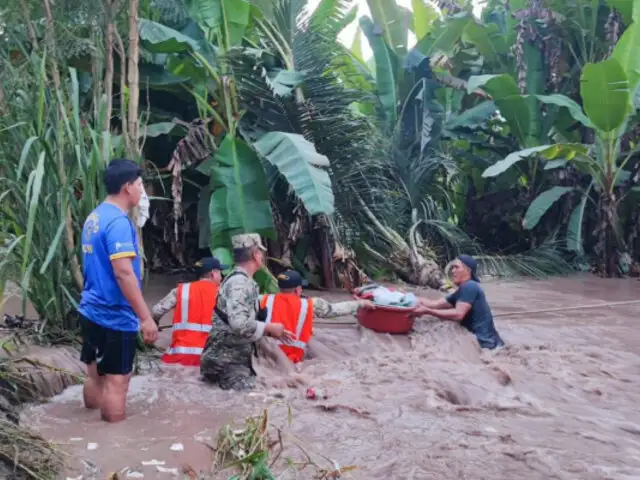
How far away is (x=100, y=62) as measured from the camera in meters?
5.37

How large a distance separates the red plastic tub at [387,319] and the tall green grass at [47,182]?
8.77 feet

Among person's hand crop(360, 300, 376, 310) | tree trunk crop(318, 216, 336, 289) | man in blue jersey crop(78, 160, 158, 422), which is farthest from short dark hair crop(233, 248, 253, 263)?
tree trunk crop(318, 216, 336, 289)

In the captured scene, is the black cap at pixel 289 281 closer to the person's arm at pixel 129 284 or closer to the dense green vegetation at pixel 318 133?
the dense green vegetation at pixel 318 133

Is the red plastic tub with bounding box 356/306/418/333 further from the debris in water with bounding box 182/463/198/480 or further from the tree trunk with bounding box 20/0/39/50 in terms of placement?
the tree trunk with bounding box 20/0/39/50

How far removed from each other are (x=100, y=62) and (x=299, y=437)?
3.34 meters

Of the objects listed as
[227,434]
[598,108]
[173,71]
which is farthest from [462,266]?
[598,108]

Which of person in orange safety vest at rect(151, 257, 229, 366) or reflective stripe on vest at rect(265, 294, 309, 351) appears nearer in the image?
person in orange safety vest at rect(151, 257, 229, 366)

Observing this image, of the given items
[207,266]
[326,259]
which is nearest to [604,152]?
[326,259]

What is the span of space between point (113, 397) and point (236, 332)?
97cm

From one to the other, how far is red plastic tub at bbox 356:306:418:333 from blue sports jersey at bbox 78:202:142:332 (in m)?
2.86

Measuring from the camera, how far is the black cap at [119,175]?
3.87 m

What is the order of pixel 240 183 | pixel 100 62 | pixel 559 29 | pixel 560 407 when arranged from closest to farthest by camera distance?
pixel 560 407 < pixel 100 62 < pixel 240 183 < pixel 559 29

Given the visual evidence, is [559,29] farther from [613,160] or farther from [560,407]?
[560,407]

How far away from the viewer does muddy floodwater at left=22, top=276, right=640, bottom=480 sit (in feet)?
11.4
